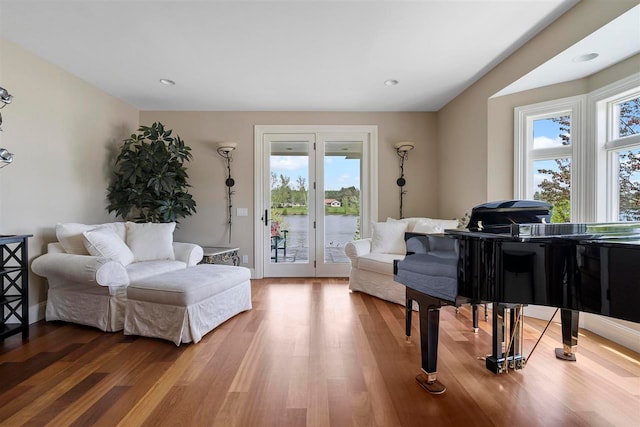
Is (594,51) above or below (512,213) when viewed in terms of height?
above

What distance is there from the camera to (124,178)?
11.6ft

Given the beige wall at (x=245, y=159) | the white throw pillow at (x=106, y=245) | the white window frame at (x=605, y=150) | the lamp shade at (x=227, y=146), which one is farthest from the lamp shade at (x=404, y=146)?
the white throw pillow at (x=106, y=245)

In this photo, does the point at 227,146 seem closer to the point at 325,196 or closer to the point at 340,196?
the point at 325,196

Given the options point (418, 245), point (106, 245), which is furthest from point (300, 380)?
point (106, 245)

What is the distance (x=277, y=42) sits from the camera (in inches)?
99.6

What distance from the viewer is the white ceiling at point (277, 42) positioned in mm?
2113

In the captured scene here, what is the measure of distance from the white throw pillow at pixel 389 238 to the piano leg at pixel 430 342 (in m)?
1.97

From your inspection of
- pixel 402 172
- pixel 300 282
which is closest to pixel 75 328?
pixel 300 282

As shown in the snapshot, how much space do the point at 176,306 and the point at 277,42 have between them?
91.6 inches

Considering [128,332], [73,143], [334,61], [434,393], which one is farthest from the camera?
[73,143]

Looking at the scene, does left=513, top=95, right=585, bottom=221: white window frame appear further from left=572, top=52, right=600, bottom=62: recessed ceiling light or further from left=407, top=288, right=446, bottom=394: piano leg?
left=407, top=288, right=446, bottom=394: piano leg

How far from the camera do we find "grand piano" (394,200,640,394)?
130 cm

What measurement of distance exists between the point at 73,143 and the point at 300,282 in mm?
3115

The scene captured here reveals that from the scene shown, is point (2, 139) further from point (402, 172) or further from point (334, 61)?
point (402, 172)
